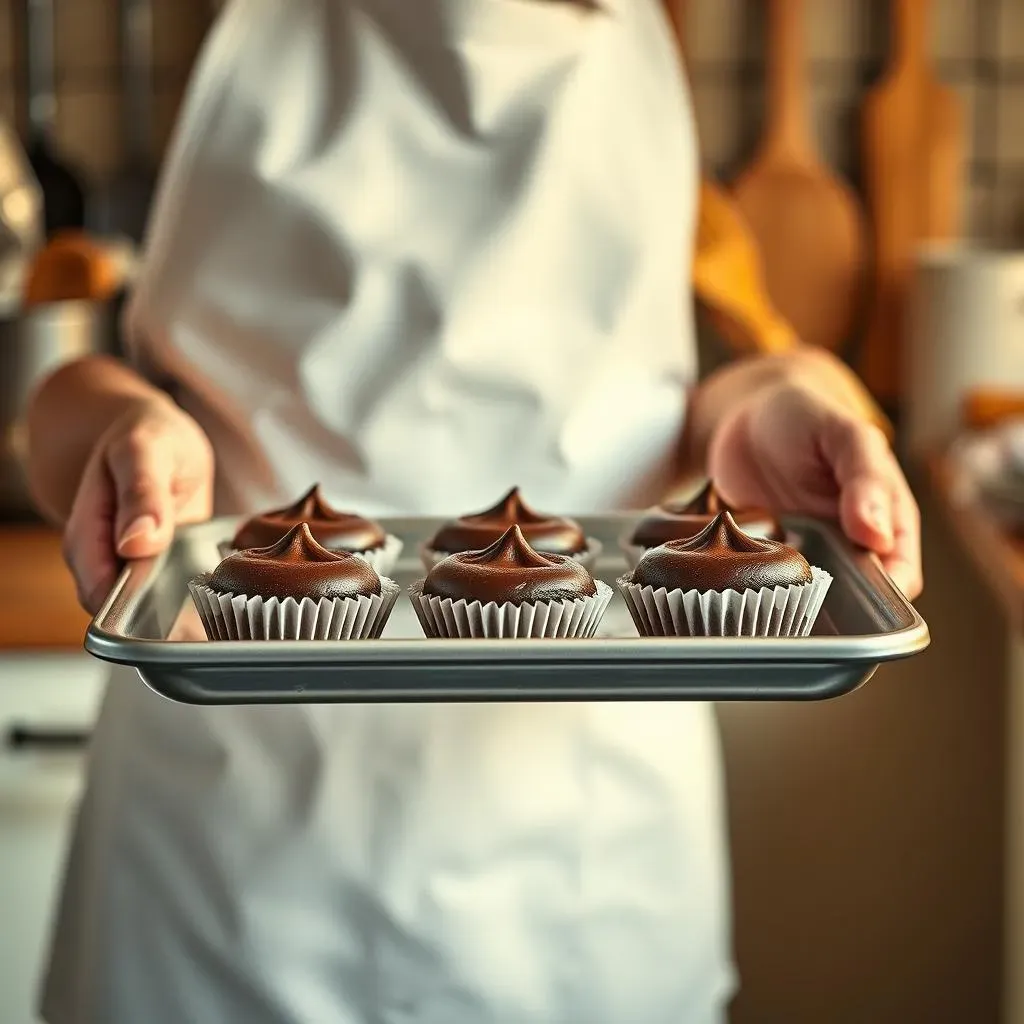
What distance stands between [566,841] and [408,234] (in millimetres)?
360

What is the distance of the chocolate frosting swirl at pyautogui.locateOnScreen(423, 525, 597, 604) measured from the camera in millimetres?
657

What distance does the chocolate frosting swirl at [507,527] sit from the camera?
73 cm

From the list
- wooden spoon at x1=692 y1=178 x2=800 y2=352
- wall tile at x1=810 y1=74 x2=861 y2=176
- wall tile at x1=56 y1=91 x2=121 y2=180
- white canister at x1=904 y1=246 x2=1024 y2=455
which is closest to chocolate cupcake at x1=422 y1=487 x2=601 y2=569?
wooden spoon at x1=692 y1=178 x2=800 y2=352

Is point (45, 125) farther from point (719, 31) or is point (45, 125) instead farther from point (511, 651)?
point (511, 651)

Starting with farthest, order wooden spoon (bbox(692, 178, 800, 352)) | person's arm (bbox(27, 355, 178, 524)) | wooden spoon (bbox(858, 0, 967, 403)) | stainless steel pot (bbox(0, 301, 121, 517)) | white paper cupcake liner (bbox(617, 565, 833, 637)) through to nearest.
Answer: wooden spoon (bbox(858, 0, 967, 403))
stainless steel pot (bbox(0, 301, 121, 517))
wooden spoon (bbox(692, 178, 800, 352))
person's arm (bbox(27, 355, 178, 524))
white paper cupcake liner (bbox(617, 565, 833, 637))

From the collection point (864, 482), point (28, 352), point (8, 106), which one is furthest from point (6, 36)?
point (864, 482)

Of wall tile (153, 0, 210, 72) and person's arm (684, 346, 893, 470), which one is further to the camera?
wall tile (153, 0, 210, 72)

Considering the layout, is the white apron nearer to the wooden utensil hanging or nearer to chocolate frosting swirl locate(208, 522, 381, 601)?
chocolate frosting swirl locate(208, 522, 381, 601)

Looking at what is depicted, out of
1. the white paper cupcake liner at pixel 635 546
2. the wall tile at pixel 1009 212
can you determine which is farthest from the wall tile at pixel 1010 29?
the white paper cupcake liner at pixel 635 546

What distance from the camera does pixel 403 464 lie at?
0.88m

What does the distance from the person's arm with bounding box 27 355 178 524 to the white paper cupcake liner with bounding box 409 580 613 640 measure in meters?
0.21

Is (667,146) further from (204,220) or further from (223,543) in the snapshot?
(223,543)

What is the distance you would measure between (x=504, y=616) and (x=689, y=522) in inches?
4.7

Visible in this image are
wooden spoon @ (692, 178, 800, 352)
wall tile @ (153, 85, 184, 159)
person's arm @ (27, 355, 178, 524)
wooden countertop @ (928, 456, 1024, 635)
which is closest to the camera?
person's arm @ (27, 355, 178, 524)
